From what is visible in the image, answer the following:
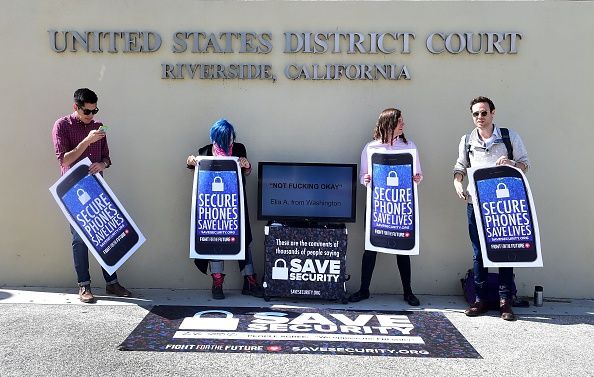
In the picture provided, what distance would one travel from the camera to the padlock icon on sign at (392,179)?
561 centimetres

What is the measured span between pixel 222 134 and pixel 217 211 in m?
0.71

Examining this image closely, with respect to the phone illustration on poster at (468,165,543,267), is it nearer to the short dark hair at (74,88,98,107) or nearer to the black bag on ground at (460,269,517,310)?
the black bag on ground at (460,269,517,310)

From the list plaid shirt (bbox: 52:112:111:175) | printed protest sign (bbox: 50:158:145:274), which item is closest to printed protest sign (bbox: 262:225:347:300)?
printed protest sign (bbox: 50:158:145:274)

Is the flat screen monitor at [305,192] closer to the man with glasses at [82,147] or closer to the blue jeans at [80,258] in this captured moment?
the man with glasses at [82,147]

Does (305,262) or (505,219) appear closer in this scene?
(505,219)

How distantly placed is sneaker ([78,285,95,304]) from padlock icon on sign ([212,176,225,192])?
147 cm

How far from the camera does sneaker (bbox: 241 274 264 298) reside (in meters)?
5.83

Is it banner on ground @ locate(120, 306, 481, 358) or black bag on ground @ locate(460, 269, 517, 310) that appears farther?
black bag on ground @ locate(460, 269, 517, 310)

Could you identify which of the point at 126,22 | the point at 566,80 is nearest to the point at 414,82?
the point at 566,80

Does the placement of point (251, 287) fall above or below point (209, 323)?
above

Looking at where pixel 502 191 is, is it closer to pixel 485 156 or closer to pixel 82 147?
pixel 485 156

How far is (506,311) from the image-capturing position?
532 centimetres

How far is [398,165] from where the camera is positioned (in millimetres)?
5609

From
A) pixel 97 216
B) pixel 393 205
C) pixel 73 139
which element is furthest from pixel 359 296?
pixel 73 139
